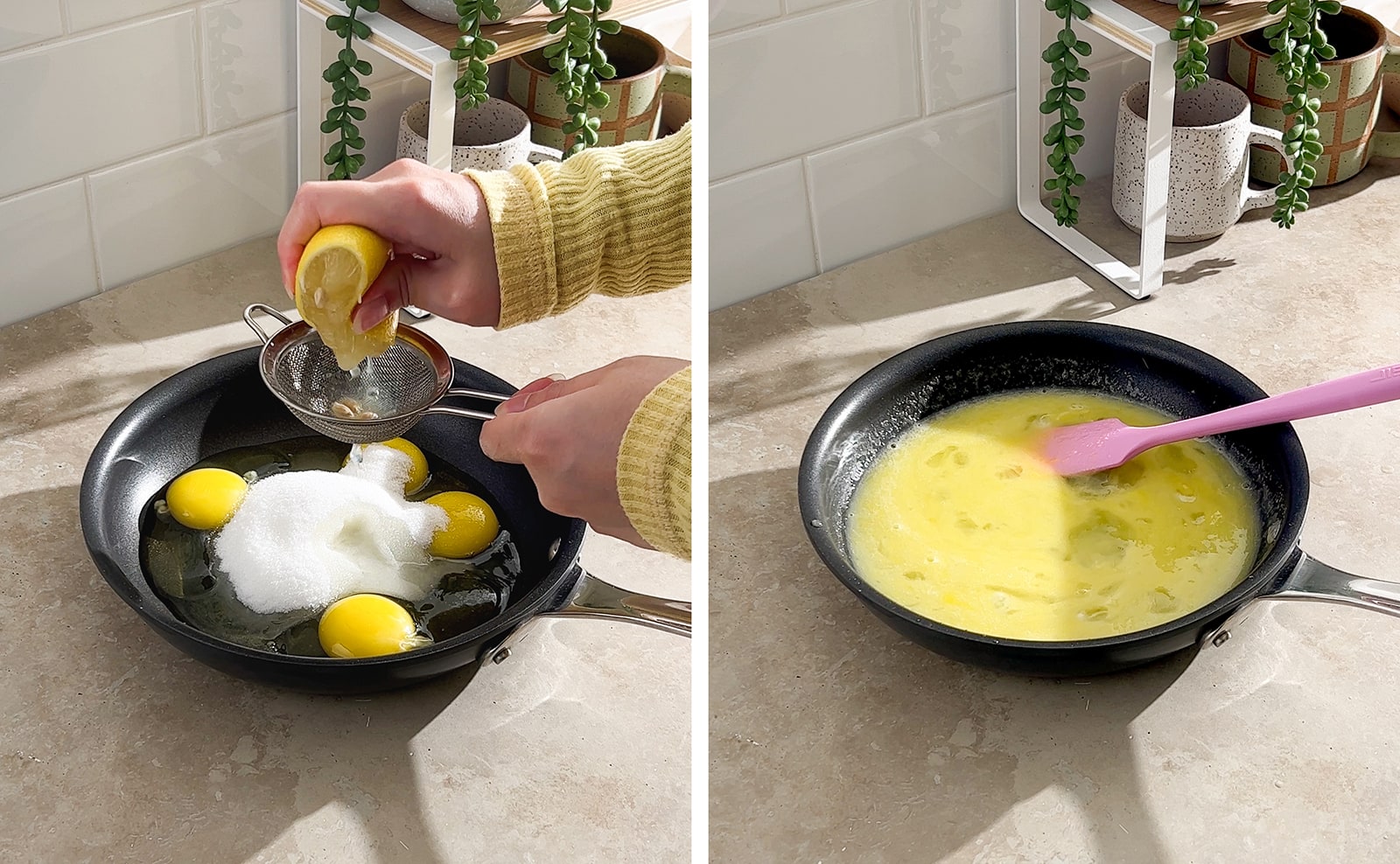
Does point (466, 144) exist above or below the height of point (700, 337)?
below

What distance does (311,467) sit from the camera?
3.17 feet

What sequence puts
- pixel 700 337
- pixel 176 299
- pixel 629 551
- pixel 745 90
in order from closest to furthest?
pixel 700 337 → pixel 629 551 → pixel 745 90 → pixel 176 299

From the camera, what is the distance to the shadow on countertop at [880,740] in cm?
71

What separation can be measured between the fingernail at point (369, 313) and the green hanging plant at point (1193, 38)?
0.65 meters

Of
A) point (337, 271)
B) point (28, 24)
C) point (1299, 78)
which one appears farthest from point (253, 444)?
point (1299, 78)

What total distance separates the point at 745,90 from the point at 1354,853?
0.68 m

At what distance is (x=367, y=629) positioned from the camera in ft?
2.65

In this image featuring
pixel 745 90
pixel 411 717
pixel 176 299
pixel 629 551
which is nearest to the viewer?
pixel 411 717

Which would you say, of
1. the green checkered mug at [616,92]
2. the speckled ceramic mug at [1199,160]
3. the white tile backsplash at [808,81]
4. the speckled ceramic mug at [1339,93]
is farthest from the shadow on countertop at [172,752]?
the speckled ceramic mug at [1339,93]

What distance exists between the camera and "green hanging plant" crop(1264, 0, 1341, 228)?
3.65 ft

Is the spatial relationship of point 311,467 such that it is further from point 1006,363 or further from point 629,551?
point 1006,363

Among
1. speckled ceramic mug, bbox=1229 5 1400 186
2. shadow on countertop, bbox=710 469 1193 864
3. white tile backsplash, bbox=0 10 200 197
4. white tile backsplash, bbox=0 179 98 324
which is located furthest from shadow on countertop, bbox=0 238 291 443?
speckled ceramic mug, bbox=1229 5 1400 186

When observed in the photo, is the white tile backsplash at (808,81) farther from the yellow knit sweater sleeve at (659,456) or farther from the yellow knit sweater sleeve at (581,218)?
the yellow knit sweater sleeve at (659,456)

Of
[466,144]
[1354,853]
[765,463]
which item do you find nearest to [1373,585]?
[1354,853]
